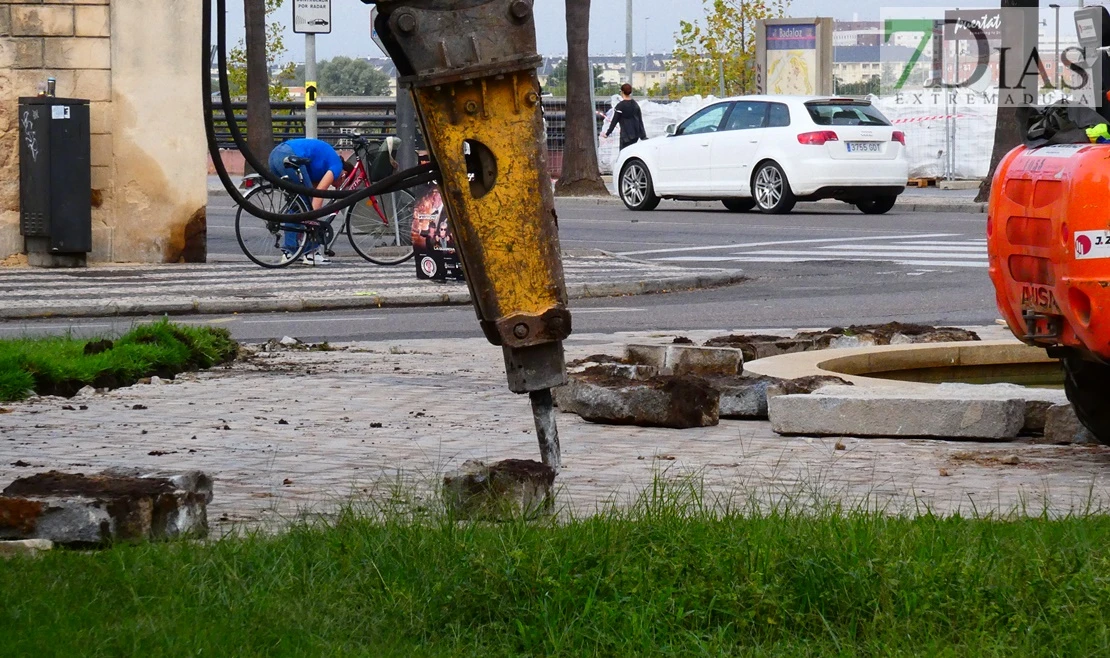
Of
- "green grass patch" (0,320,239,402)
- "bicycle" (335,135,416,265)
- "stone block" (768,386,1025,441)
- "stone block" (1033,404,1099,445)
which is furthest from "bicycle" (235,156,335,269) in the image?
"stone block" (1033,404,1099,445)

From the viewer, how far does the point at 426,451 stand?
6.45 meters

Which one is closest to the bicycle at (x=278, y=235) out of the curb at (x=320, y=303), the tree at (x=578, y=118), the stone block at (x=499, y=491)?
the curb at (x=320, y=303)

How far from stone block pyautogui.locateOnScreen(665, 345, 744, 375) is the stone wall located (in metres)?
9.89

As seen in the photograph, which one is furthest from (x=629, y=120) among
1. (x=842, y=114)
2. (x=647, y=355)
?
(x=647, y=355)

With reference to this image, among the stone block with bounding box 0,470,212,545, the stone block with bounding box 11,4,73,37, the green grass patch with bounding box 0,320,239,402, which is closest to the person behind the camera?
the stone block with bounding box 0,470,212,545

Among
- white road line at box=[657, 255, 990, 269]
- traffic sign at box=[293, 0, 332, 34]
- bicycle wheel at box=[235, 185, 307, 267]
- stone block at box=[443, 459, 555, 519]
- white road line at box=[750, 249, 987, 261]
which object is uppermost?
traffic sign at box=[293, 0, 332, 34]

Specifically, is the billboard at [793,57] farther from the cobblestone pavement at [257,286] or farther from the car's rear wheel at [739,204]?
the cobblestone pavement at [257,286]

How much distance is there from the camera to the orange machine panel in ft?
17.4

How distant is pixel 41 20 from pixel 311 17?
24.0ft

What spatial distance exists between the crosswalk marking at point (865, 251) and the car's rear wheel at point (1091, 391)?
400 inches

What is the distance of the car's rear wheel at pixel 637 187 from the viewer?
2698cm

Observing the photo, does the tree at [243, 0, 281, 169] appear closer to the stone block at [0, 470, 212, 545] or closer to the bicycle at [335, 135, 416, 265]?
the bicycle at [335, 135, 416, 265]

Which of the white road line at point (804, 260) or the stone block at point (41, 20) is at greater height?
the stone block at point (41, 20)

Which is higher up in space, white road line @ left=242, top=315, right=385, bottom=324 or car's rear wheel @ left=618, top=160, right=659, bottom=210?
car's rear wheel @ left=618, top=160, right=659, bottom=210
